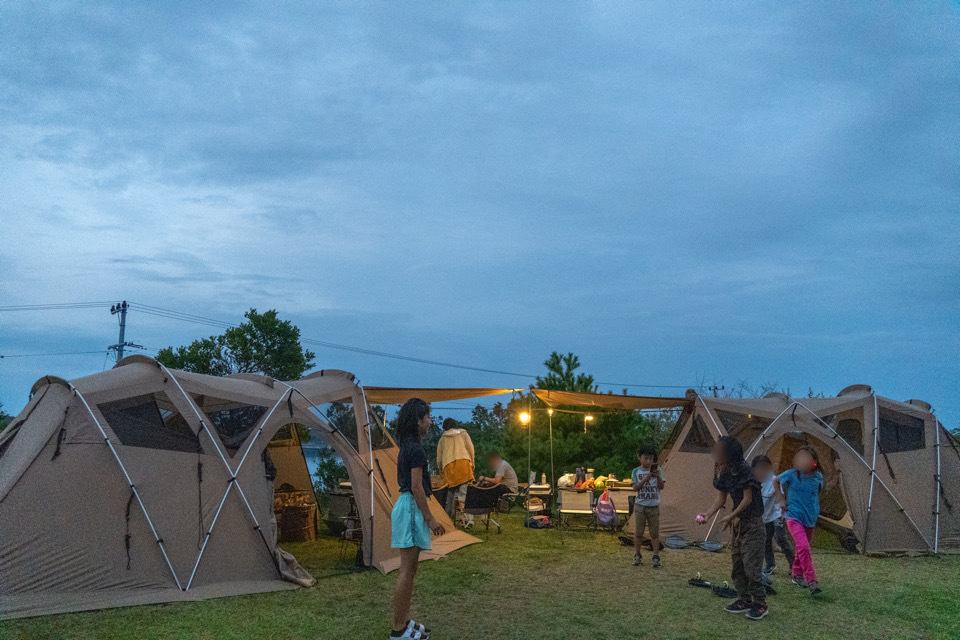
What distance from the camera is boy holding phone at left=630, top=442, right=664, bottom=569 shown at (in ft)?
28.5

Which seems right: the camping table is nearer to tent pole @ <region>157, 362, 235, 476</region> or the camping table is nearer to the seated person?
the seated person

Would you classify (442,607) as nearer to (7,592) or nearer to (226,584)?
(226,584)

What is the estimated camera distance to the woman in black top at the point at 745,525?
20.8 ft

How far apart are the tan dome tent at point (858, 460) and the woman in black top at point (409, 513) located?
6.62 m

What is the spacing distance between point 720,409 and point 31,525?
9356mm

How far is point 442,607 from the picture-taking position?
6766mm

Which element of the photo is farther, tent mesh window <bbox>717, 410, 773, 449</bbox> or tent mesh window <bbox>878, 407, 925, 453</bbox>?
tent mesh window <bbox>717, 410, 773, 449</bbox>

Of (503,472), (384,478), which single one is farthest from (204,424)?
(503,472)

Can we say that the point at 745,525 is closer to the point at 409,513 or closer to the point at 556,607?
the point at 556,607

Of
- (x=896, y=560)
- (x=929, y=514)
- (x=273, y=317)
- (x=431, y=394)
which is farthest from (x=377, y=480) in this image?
(x=273, y=317)

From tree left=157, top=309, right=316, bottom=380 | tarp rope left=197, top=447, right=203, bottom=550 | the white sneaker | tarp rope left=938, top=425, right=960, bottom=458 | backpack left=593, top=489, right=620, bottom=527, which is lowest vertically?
the white sneaker

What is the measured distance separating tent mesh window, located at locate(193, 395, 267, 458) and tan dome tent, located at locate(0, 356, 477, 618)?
14mm

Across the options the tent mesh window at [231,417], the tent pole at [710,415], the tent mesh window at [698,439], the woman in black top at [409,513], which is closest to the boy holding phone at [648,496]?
the tent pole at [710,415]

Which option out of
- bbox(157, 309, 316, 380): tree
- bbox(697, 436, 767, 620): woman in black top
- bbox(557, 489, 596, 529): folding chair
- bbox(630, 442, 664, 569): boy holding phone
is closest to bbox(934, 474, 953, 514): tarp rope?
bbox(630, 442, 664, 569): boy holding phone
